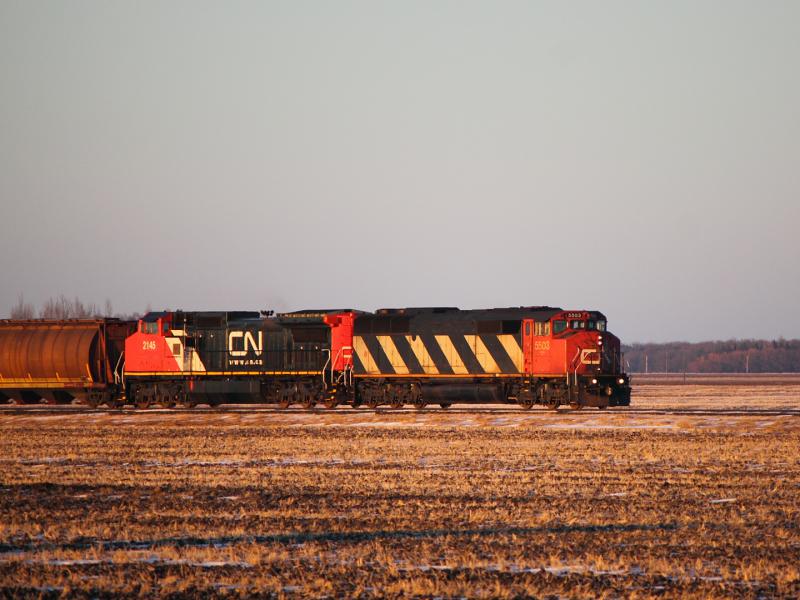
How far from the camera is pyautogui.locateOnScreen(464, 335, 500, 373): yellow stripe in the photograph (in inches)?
1473

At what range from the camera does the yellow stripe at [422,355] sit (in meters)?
38.3

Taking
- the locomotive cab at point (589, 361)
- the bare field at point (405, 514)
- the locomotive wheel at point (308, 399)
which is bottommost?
the bare field at point (405, 514)

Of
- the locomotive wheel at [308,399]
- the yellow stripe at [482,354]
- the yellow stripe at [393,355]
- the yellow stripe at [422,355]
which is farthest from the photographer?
the locomotive wheel at [308,399]

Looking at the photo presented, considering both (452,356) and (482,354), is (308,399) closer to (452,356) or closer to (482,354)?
(452,356)

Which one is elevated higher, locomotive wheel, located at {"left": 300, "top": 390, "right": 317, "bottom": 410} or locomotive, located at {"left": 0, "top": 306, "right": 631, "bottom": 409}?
locomotive, located at {"left": 0, "top": 306, "right": 631, "bottom": 409}

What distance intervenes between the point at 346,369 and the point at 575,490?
23.6 m

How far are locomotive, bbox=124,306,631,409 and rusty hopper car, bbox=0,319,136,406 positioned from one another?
1137mm

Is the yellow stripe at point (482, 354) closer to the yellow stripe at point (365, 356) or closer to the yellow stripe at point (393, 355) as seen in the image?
the yellow stripe at point (393, 355)

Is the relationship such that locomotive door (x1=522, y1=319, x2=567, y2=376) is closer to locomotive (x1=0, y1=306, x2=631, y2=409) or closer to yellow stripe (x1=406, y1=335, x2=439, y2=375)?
locomotive (x1=0, y1=306, x2=631, y2=409)

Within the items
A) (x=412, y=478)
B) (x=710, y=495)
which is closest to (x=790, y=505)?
(x=710, y=495)

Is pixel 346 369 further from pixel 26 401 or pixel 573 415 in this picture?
pixel 26 401

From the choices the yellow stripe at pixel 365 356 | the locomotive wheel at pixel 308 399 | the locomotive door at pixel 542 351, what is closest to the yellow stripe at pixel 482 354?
the locomotive door at pixel 542 351

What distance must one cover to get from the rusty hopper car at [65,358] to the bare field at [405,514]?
14.2 metres

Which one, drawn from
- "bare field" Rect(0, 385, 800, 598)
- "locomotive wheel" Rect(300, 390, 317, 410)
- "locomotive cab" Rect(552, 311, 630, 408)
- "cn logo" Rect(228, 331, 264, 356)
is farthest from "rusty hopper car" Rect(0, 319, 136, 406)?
"locomotive cab" Rect(552, 311, 630, 408)
